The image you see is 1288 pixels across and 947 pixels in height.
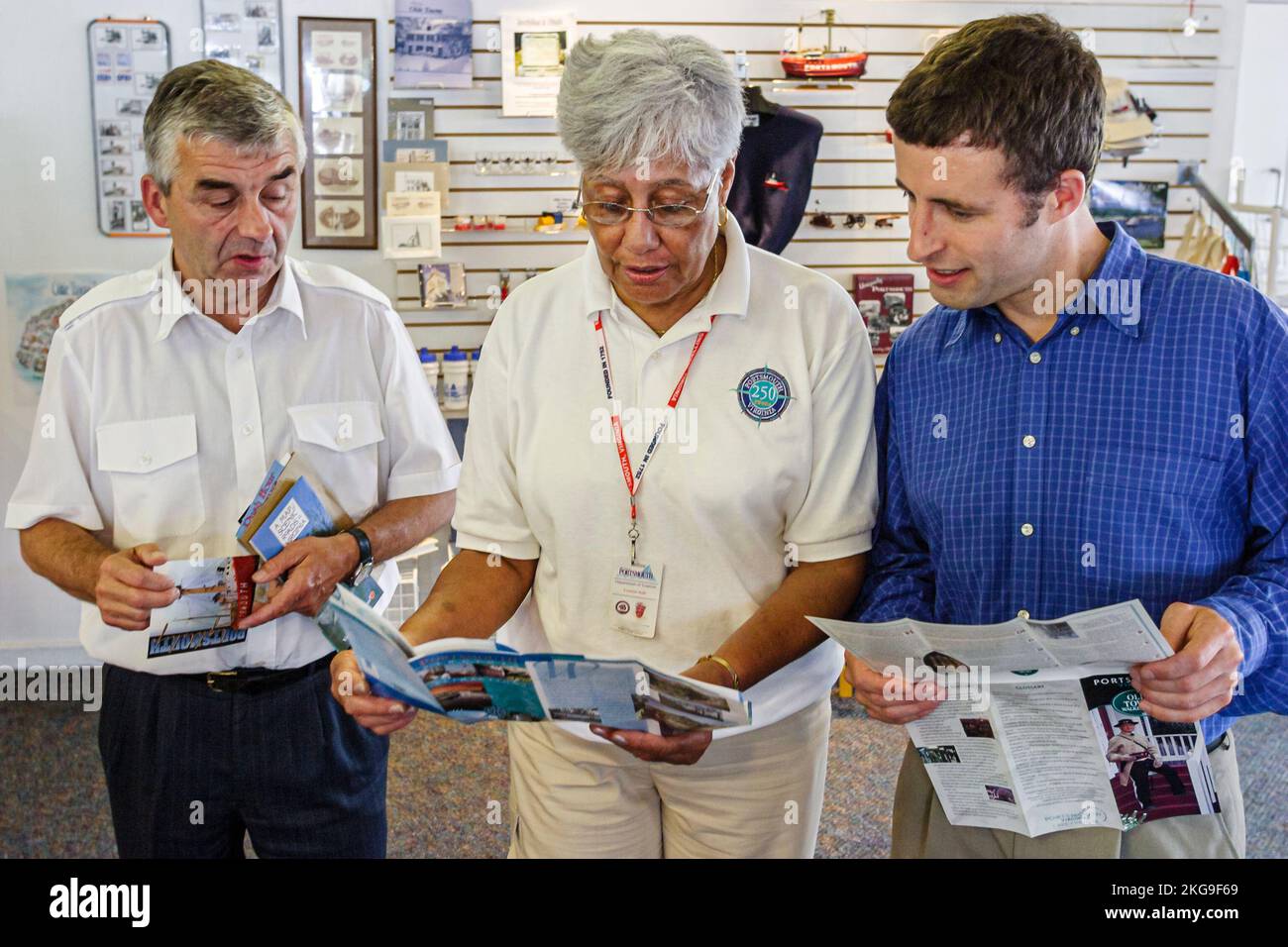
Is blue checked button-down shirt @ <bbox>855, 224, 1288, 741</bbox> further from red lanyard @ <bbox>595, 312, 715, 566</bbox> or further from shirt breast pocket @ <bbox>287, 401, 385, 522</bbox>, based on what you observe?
shirt breast pocket @ <bbox>287, 401, 385, 522</bbox>

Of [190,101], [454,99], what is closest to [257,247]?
[190,101]

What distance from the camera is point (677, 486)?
6.40ft

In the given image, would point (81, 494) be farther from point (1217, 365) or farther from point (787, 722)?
point (1217, 365)

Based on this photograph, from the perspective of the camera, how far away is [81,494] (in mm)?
2303

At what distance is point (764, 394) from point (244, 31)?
3818mm

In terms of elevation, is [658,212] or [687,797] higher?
[658,212]

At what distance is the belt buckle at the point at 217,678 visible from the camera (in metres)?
2.31

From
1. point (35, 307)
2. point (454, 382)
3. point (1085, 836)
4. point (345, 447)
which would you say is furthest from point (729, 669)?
point (35, 307)

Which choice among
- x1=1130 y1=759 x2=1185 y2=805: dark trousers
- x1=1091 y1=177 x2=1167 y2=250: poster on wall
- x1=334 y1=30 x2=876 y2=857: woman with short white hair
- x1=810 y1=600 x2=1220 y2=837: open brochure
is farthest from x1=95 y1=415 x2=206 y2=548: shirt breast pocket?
x1=1091 y1=177 x2=1167 y2=250: poster on wall

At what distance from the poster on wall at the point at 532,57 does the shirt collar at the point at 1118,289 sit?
348 cm

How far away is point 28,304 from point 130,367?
3.10 m

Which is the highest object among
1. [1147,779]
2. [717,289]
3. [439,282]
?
[717,289]

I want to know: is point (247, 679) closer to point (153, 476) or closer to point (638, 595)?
point (153, 476)

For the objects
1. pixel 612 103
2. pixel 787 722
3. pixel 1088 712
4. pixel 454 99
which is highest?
pixel 454 99
